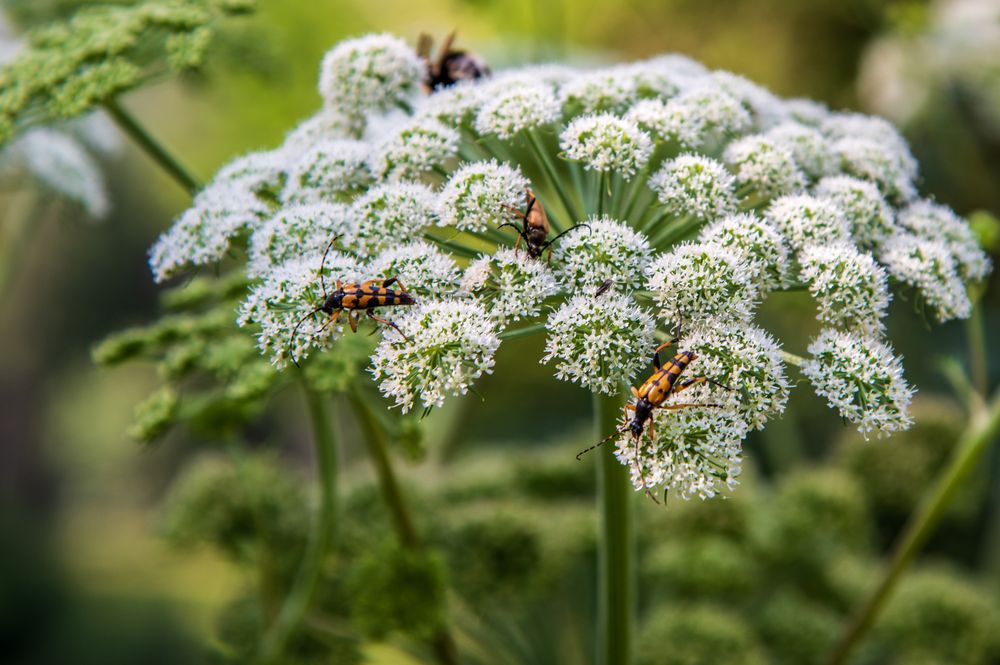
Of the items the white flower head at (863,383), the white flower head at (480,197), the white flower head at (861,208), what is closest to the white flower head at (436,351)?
the white flower head at (480,197)

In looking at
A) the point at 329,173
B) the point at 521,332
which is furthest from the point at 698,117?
the point at 329,173

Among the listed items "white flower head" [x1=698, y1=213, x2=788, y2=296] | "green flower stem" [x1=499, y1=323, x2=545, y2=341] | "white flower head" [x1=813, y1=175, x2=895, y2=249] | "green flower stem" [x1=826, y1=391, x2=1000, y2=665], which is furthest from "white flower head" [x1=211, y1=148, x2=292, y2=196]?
"green flower stem" [x1=826, y1=391, x2=1000, y2=665]

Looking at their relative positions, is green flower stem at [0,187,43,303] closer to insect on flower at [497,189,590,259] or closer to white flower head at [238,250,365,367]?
white flower head at [238,250,365,367]

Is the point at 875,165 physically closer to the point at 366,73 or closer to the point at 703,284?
the point at 703,284

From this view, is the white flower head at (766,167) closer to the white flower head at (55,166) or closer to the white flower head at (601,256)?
the white flower head at (601,256)

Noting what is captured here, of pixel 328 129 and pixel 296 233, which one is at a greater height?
pixel 328 129

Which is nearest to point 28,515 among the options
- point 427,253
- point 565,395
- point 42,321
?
point 565,395
